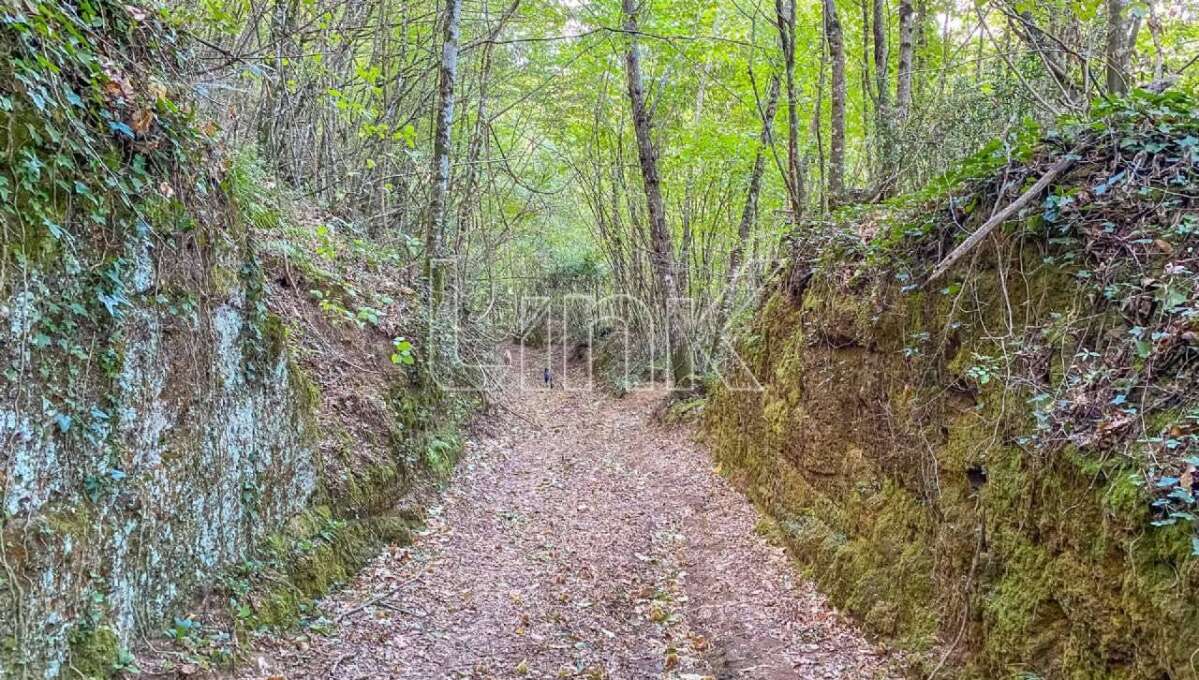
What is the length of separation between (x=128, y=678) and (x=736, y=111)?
15211 mm

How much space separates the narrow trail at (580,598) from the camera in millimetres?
4785

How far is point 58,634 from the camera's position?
314cm

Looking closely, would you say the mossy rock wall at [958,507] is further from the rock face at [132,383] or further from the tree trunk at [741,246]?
the tree trunk at [741,246]

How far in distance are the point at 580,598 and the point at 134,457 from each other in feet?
12.5

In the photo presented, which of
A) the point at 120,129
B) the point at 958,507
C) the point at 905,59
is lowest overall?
the point at 958,507

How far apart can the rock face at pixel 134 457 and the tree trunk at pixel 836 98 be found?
809 centimetres

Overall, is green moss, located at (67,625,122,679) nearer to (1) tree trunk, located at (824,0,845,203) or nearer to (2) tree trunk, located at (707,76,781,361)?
(1) tree trunk, located at (824,0,845,203)

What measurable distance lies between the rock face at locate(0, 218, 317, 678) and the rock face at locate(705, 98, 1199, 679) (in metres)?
5.21

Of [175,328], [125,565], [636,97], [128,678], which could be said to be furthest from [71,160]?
[636,97]

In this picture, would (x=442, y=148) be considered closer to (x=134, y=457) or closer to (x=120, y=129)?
(x=120, y=129)

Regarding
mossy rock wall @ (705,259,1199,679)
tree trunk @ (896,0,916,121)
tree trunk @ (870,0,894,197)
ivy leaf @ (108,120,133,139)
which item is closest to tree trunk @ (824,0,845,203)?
tree trunk @ (870,0,894,197)

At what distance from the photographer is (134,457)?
152 inches

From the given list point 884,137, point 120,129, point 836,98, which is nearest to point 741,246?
point 836,98

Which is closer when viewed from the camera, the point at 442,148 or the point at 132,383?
the point at 132,383
